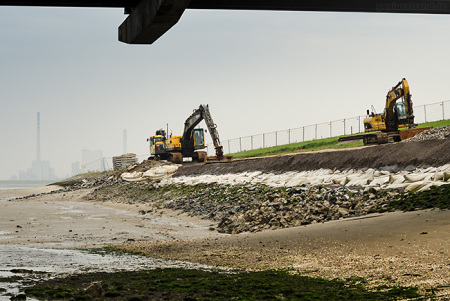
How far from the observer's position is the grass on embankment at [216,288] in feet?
21.9

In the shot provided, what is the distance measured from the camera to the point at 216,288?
7.29 meters

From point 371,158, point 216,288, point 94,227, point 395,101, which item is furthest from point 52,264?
point 395,101

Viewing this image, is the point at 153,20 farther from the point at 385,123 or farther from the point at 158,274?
the point at 385,123

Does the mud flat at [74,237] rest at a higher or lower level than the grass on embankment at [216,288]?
lower

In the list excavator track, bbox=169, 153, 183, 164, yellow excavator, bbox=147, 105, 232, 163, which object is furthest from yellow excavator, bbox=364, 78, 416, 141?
excavator track, bbox=169, 153, 183, 164

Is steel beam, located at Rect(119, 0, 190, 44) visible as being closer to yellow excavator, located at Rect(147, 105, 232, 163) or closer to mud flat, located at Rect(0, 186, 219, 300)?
mud flat, located at Rect(0, 186, 219, 300)

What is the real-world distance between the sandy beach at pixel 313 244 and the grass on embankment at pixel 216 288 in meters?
0.51

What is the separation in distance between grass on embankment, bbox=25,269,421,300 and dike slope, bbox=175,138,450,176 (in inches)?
411

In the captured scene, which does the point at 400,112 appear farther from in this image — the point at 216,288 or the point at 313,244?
the point at 216,288

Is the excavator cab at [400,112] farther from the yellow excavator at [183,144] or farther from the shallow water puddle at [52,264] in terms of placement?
the shallow water puddle at [52,264]

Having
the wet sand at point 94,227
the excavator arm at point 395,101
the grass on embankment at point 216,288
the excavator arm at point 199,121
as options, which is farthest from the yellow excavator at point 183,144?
the grass on embankment at point 216,288

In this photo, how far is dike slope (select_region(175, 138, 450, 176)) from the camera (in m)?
17.0

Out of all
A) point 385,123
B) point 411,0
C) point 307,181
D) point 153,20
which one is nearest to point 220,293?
point 153,20

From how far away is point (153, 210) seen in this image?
79.5 ft
